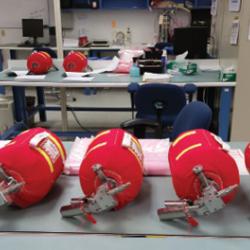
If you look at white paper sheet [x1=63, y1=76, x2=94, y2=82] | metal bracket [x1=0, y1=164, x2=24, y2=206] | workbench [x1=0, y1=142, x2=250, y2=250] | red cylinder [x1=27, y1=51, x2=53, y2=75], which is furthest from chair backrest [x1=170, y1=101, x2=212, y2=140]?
red cylinder [x1=27, y1=51, x2=53, y2=75]

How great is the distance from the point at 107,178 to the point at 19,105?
9.97ft

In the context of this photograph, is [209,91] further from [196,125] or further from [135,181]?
[135,181]

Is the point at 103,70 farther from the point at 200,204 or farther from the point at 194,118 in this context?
the point at 200,204

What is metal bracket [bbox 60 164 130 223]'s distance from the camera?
105cm

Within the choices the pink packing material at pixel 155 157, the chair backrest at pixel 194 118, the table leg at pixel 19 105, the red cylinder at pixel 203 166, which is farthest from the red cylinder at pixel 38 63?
the red cylinder at pixel 203 166

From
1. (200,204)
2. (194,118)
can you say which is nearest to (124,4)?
(194,118)

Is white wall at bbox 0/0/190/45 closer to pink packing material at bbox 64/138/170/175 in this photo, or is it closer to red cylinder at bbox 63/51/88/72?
red cylinder at bbox 63/51/88/72

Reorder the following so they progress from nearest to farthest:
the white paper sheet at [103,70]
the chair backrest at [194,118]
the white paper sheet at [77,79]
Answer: the chair backrest at [194,118] → the white paper sheet at [77,79] → the white paper sheet at [103,70]

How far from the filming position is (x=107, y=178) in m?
1.10

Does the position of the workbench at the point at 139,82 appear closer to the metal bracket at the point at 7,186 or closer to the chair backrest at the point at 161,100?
the chair backrest at the point at 161,100

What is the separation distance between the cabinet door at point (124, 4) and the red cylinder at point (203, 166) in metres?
5.33

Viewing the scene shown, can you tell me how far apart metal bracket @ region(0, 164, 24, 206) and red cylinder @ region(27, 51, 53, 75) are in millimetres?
2477

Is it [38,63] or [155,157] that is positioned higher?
[38,63]

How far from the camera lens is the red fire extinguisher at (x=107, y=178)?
3.51 feet
